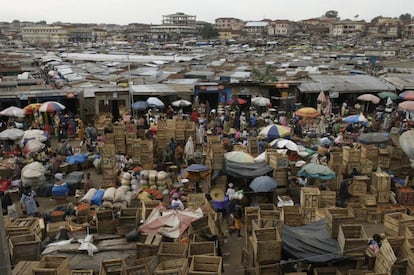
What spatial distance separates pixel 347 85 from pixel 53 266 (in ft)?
63.0

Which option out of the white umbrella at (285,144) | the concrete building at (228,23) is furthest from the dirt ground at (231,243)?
the concrete building at (228,23)

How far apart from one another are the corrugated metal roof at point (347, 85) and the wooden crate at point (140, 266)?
53.7 feet

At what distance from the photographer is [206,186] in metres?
11.6

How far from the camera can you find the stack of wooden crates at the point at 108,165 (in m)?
11.9

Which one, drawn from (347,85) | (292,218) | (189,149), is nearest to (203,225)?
(292,218)

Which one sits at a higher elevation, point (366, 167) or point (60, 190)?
point (366, 167)

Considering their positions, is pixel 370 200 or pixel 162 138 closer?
pixel 370 200

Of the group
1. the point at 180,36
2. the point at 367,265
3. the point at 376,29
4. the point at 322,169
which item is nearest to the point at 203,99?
the point at 322,169

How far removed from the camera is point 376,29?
4299 inches

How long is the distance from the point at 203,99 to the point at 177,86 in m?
1.63

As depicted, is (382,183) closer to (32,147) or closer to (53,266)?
(53,266)

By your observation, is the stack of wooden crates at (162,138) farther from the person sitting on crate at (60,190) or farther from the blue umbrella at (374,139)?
the blue umbrella at (374,139)

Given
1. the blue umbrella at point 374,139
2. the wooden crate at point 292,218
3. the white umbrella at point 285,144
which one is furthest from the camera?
the blue umbrella at point 374,139

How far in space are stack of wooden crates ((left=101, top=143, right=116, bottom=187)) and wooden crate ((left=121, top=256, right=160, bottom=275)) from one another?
5.51m
